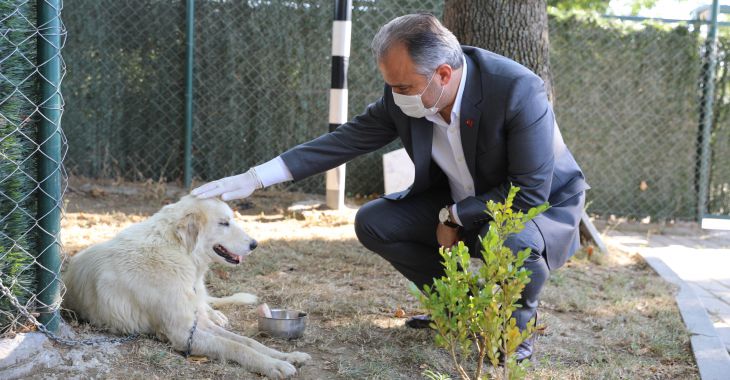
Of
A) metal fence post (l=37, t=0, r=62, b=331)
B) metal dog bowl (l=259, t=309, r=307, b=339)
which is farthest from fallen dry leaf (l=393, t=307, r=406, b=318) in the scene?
metal fence post (l=37, t=0, r=62, b=331)

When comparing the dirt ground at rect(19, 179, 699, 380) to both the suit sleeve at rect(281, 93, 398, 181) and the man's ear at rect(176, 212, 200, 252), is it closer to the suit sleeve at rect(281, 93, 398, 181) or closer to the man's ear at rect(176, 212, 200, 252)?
the man's ear at rect(176, 212, 200, 252)

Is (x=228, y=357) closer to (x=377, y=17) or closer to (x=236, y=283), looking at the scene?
(x=236, y=283)

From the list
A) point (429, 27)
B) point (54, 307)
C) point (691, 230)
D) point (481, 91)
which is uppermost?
point (429, 27)

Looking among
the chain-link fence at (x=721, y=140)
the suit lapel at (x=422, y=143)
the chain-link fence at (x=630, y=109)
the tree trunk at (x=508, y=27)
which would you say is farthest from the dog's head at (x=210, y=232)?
the chain-link fence at (x=721, y=140)

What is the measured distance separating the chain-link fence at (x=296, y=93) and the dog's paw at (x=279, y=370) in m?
5.35

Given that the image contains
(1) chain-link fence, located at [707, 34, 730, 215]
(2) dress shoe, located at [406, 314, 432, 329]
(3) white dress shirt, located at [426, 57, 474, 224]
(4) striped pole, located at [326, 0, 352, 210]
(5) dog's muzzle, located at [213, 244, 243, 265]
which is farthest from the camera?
(1) chain-link fence, located at [707, 34, 730, 215]

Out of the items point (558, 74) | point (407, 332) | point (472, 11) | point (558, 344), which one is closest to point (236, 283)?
point (407, 332)

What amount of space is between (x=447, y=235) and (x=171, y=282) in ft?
4.37

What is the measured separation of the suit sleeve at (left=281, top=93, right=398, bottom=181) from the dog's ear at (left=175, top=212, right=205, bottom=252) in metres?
0.54

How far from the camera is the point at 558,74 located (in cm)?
849

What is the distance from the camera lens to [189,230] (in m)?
3.66

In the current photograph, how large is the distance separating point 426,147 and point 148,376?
1651 mm

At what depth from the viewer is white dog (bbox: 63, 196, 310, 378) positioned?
3.42 meters

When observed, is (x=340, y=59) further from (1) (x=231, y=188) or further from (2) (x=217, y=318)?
(2) (x=217, y=318)
